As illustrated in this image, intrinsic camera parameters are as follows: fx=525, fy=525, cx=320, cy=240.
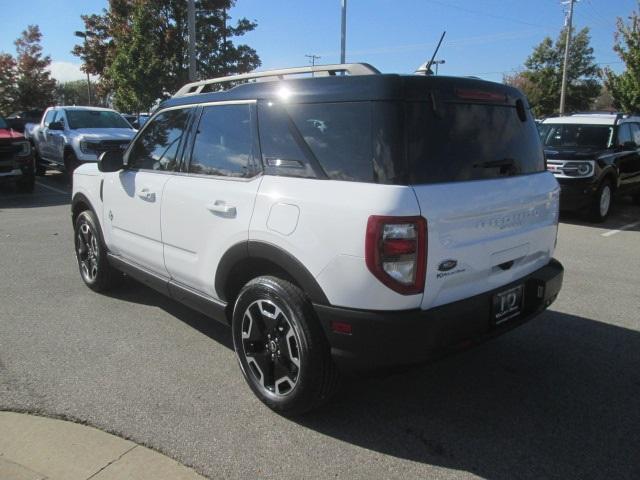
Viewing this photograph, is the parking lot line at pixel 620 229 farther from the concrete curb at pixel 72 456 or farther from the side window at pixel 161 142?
the concrete curb at pixel 72 456

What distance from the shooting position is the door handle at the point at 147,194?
12.7 ft

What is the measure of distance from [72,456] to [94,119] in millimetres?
12416

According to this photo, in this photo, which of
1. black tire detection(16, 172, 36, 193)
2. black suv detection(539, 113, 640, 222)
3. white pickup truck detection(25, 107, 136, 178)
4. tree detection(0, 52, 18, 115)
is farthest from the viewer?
tree detection(0, 52, 18, 115)

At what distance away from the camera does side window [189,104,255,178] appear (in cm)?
318

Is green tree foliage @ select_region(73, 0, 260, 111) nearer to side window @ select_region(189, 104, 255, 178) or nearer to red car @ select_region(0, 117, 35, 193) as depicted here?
red car @ select_region(0, 117, 35, 193)

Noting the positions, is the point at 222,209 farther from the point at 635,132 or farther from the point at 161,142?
the point at 635,132

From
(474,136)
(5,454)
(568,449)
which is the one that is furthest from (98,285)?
(568,449)

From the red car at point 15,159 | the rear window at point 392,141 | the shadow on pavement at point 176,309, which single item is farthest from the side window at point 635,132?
the red car at point 15,159

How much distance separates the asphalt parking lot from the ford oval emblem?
948 mm

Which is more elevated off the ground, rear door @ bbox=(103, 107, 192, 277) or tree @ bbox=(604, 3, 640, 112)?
tree @ bbox=(604, 3, 640, 112)

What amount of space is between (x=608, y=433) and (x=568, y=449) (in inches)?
12.4

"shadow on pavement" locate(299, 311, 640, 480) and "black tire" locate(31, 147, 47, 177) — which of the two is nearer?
"shadow on pavement" locate(299, 311, 640, 480)

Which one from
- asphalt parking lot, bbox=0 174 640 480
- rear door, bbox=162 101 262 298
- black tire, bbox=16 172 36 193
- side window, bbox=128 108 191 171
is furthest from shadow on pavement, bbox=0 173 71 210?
rear door, bbox=162 101 262 298

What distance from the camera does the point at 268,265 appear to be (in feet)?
9.76
